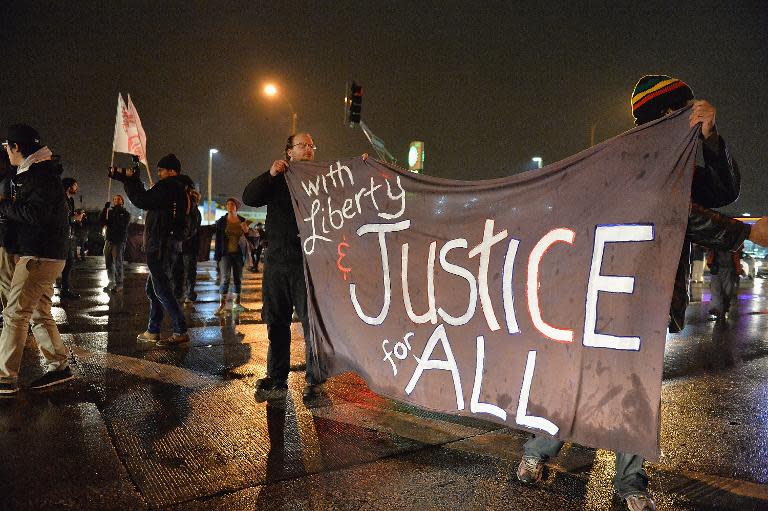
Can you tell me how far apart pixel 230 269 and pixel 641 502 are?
26.4ft

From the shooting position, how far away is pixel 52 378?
4.15 meters

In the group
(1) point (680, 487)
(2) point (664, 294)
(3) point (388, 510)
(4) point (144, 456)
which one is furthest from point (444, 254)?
(4) point (144, 456)

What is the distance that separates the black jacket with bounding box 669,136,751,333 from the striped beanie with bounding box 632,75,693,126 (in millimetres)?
401

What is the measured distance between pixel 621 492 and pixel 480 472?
0.71 metres

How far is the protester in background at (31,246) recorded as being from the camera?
3961 mm

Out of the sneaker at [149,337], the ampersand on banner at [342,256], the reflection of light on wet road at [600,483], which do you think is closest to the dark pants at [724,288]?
the reflection of light on wet road at [600,483]

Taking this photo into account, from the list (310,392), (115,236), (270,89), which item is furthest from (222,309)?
(270,89)

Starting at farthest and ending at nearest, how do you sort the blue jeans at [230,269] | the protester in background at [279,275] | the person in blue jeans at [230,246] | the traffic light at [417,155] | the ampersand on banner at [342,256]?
the traffic light at [417,155]
the blue jeans at [230,269]
the person in blue jeans at [230,246]
the protester in background at [279,275]
the ampersand on banner at [342,256]

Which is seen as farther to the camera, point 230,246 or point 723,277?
point 723,277

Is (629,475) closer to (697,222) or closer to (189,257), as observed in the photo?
(697,222)

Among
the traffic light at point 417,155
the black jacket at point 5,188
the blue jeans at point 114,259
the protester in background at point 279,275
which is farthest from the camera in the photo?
the traffic light at point 417,155

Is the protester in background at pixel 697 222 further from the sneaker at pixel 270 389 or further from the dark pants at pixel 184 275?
the dark pants at pixel 184 275

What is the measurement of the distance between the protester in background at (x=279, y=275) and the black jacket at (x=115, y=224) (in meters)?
7.64

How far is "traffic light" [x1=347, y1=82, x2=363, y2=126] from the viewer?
16.4m
